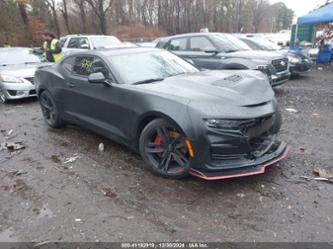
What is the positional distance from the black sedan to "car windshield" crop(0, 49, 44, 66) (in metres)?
4.45

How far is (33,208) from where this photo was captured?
3.06 m

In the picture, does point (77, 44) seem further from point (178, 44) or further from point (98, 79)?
point (98, 79)

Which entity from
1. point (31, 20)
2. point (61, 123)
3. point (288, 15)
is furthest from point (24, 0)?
point (288, 15)

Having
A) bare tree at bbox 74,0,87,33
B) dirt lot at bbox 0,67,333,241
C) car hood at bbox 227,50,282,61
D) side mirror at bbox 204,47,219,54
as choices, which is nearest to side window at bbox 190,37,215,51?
side mirror at bbox 204,47,219,54

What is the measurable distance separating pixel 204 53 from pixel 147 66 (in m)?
4.09

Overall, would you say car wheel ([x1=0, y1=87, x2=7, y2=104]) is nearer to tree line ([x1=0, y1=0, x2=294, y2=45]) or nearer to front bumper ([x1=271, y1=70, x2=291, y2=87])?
front bumper ([x1=271, y1=70, x2=291, y2=87])

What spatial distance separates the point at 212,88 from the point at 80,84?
2119mm

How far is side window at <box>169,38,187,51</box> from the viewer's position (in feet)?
27.8

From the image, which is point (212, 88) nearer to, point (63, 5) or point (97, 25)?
point (97, 25)

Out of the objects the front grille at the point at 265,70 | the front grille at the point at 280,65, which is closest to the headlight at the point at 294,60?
the front grille at the point at 280,65

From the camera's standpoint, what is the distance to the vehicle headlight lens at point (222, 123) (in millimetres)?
2930

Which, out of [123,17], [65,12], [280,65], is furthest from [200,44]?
[123,17]

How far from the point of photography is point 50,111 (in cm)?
548

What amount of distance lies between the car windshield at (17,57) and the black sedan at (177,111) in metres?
4.45
